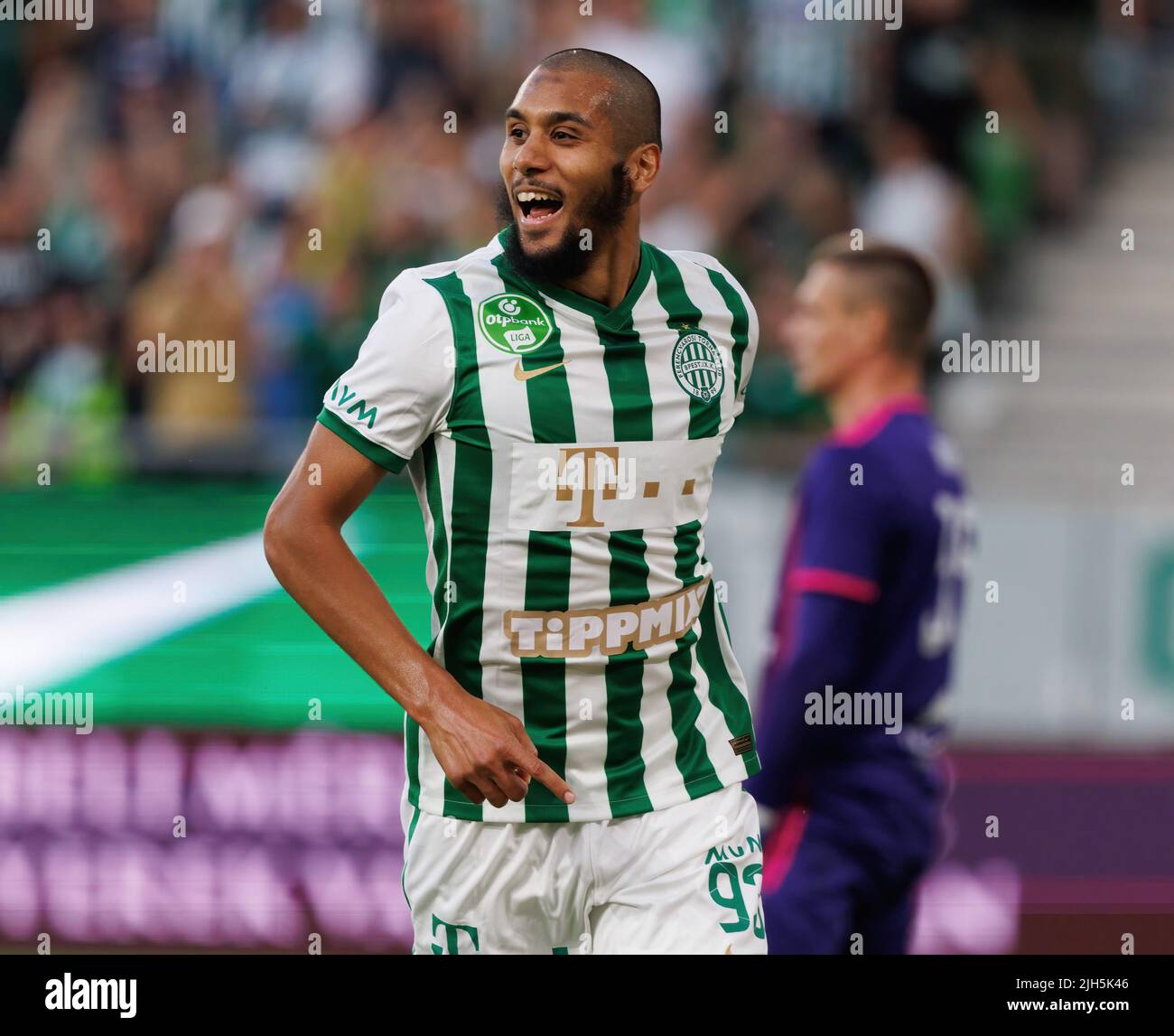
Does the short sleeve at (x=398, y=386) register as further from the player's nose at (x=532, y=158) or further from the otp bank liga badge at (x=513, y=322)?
the player's nose at (x=532, y=158)

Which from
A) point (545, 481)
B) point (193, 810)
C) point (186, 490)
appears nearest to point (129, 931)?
point (193, 810)

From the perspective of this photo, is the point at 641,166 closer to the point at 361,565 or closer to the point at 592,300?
the point at 592,300

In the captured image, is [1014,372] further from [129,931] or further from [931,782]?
[129,931]

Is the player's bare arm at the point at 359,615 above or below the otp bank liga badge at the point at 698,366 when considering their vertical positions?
below

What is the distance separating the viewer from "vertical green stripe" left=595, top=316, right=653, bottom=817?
288 cm

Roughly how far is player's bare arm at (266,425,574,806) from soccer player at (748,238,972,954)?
1233mm

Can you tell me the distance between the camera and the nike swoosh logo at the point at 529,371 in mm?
2844

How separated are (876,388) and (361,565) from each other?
1.91 meters
